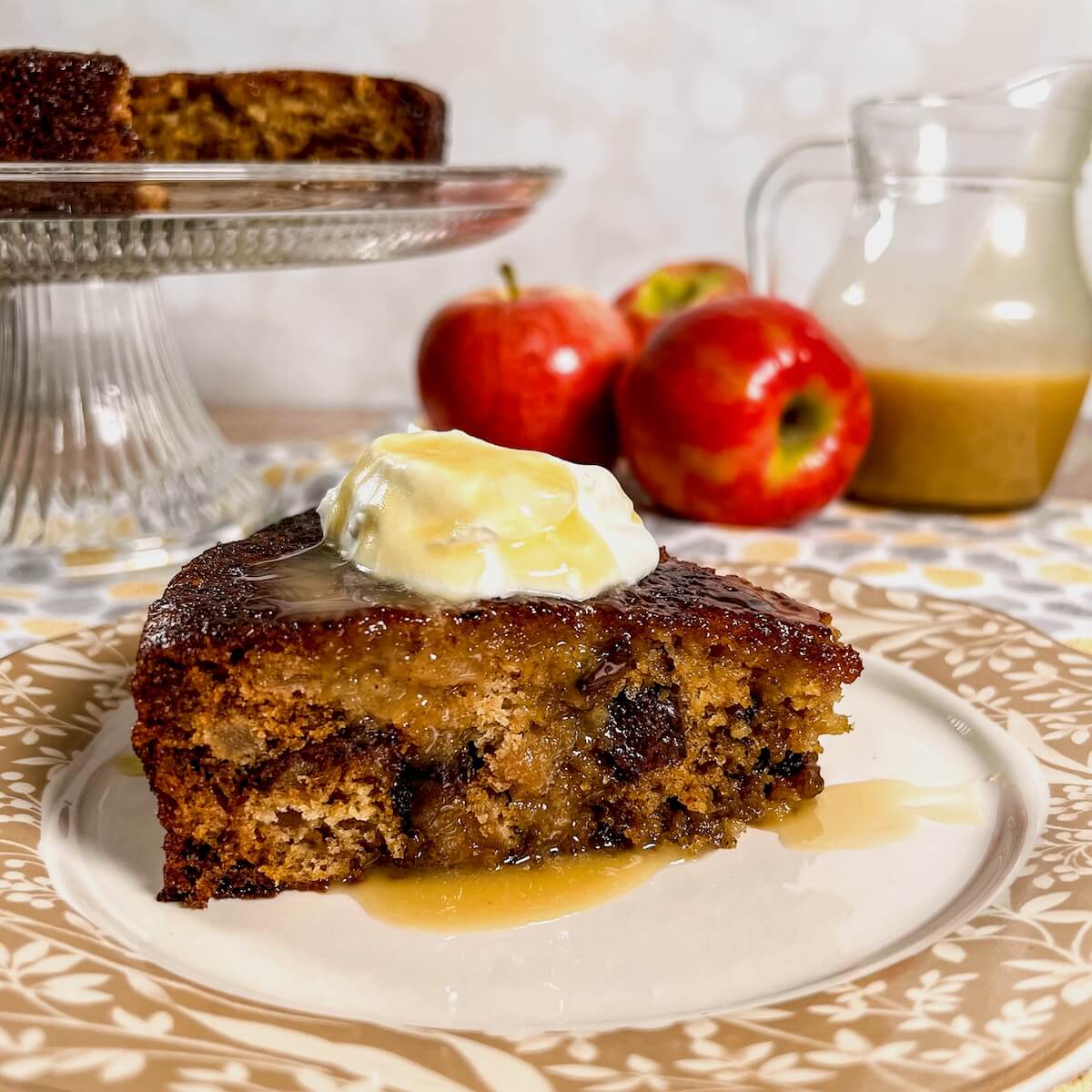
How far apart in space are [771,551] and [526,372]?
671 mm

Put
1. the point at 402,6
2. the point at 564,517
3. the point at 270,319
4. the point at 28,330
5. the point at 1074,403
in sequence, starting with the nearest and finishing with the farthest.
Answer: the point at 564,517 < the point at 28,330 < the point at 1074,403 < the point at 402,6 < the point at 270,319

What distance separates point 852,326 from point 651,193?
3.79 feet

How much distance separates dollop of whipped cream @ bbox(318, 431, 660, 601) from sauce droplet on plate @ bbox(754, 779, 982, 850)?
33 cm

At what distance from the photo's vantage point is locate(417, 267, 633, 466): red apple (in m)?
2.85

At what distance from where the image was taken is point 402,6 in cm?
353

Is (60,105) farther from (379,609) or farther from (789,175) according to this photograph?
(789,175)

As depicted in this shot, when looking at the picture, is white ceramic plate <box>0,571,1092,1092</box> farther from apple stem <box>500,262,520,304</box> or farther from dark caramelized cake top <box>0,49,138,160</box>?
apple stem <box>500,262,520,304</box>

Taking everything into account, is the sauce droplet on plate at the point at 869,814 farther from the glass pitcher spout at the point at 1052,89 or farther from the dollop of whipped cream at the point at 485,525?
the glass pitcher spout at the point at 1052,89

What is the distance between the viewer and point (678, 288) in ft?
11.3

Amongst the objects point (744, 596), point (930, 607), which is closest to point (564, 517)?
point (744, 596)

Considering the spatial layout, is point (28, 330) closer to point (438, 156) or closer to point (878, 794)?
point (438, 156)

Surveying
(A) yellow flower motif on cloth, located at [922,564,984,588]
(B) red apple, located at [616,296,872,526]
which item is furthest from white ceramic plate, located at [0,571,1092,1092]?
(B) red apple, located at [616,296,872,526]

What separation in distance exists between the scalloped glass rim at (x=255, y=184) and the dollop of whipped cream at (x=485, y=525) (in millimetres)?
532

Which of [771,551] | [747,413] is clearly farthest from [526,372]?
[771,551]
